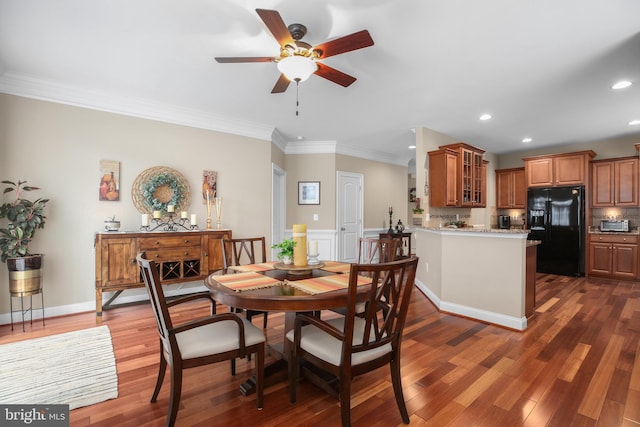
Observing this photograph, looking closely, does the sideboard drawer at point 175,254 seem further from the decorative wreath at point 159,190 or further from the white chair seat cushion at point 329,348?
the white chair seat cushion at point 329,348

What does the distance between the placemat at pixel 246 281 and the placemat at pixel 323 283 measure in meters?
0.13

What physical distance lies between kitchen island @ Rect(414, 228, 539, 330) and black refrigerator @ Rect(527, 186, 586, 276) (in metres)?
3.03

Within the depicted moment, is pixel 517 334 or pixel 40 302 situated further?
pixel 40 302

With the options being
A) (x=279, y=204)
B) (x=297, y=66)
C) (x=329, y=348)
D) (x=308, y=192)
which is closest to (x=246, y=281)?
(x=329, y=348)

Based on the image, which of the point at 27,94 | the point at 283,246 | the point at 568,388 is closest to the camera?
the point at 568,388

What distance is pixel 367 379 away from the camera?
2.12 metres

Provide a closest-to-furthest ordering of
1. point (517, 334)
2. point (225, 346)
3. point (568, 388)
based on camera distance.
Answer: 1. point (225, 346)
2. point (568, 388)
3. point (517, 334)

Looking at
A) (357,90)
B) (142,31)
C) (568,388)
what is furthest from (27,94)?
(568,388)

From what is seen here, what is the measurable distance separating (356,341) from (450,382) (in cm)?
94

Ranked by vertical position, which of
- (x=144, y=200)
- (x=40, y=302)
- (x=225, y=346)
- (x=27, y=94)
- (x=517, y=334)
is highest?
(x=27, y=94)

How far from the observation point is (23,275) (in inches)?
115

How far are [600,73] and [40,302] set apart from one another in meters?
6.33

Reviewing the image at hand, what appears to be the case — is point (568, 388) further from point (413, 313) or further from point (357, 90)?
point (357, 90)

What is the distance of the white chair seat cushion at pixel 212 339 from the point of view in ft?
5.32
